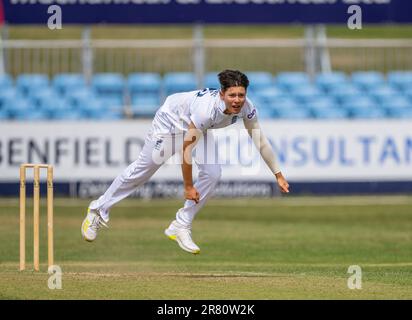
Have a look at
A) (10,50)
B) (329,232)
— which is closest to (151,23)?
(10,50)

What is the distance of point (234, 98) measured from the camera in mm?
11688

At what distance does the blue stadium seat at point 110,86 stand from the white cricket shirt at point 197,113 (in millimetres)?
11596

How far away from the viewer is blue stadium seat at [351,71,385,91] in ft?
80.9

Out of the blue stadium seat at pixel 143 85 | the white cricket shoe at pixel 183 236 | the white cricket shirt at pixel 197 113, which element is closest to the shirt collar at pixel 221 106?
the white cricket shirt at pixel 197 113

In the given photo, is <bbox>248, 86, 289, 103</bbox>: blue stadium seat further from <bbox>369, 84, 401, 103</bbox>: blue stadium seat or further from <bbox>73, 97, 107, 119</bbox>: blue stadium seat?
<bbox>73, 97, 107, 119</bbox>: blue stadium seat

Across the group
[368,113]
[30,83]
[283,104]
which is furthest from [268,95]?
[30,83]

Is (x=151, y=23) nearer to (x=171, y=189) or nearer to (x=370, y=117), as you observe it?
(x=171, y=189)

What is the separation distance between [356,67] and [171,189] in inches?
272

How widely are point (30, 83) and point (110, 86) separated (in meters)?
1.74

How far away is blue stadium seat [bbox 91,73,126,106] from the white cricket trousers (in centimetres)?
1154

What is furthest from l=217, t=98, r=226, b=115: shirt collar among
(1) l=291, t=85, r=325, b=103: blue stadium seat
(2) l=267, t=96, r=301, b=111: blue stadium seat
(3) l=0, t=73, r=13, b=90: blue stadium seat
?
(3) l=0, t=73, r=13, b=90: blue stadium seat

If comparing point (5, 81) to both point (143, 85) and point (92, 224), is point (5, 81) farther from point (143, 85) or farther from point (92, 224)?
point (92, 224)
